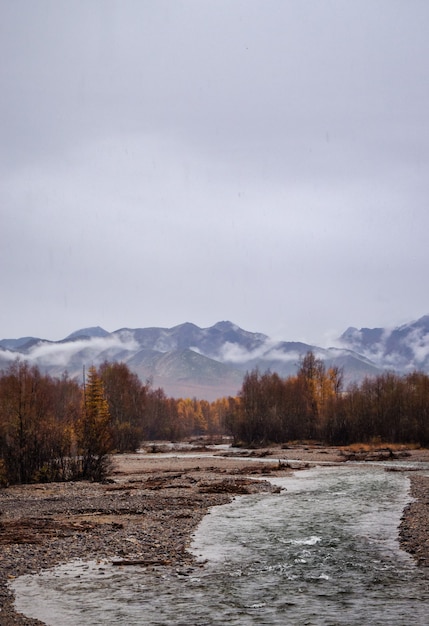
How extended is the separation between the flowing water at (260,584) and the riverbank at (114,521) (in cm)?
81

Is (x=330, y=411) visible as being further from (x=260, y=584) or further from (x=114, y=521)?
(x=260, y=584)

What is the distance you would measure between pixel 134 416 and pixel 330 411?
3523cm

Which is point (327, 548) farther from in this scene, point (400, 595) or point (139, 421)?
point (139, 421)

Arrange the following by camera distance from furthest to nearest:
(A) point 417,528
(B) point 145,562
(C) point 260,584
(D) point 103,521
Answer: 1. (D) point 103,521
2. (A) point 417,528
3. (B) point 145,562
4. (C) point 260,584

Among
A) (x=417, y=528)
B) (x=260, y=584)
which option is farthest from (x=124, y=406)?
(x=260, y=584)

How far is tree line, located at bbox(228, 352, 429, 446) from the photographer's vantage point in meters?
102

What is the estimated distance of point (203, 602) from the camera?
1456 centimetres

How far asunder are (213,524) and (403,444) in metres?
76.6

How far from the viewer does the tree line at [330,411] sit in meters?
102

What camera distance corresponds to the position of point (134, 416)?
375 ft

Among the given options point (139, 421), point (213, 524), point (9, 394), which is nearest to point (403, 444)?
point (139, 421)

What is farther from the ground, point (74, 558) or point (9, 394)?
point (9, 394)

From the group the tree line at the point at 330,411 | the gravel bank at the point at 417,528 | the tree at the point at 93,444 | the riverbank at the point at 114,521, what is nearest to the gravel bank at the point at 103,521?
the riverbank at the point at 114,521

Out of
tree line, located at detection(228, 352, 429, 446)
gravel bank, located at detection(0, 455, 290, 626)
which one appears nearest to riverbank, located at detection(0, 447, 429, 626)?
gravel bank, located at detection(0, 455, 290, 626)
